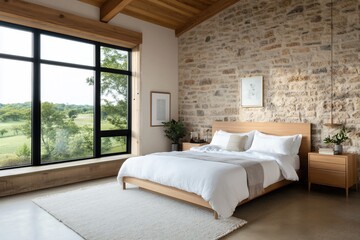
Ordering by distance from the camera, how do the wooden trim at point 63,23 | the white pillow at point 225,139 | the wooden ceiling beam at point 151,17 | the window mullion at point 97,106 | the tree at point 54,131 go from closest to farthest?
the wooden trim at point 63,23 → the tree at point 54,131 → the white pillow at point 225,139 → the window mullion at point 97,106 → the wooden ceiling beam at point 151,17

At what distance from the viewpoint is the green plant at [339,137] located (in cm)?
458

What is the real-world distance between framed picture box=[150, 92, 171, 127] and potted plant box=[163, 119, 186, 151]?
0.62 ft

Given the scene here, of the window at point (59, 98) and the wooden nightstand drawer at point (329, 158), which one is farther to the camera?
the window at point (59, 98)

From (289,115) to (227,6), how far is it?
2.84 m

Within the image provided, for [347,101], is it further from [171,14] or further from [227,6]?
[171,14]

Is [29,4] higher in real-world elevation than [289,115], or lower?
higher

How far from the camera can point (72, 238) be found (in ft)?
9.35

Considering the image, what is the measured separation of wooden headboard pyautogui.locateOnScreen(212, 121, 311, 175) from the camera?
5070mm

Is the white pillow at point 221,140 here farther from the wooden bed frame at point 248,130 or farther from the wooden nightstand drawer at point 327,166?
the wooden nightstand drawer at point 327,166

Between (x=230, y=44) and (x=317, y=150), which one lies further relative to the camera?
(x=230, y=44)

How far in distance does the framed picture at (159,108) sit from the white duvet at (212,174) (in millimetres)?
2224

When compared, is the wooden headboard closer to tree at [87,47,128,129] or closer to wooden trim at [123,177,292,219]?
wooden trim at [123,177,292,219]

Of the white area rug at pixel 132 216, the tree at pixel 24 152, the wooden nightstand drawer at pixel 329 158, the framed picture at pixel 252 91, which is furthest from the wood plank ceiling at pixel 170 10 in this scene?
the wooden nightstand drawer at pixel 329 158

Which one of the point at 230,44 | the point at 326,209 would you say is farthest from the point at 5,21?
the point at 326,209
